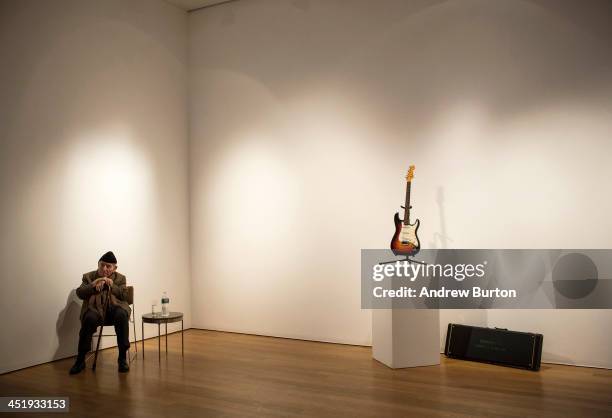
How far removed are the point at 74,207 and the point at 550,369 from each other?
14.8ft

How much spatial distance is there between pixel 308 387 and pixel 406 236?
1.64 meters

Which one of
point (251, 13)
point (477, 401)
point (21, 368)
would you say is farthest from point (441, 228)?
point (21, 368)

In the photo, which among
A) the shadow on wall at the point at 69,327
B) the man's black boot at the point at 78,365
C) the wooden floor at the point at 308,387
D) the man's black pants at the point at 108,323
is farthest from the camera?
the shadow on wall at the point at 69,327

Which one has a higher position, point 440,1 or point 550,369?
point 440,1

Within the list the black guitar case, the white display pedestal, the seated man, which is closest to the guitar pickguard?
the white display pedestal

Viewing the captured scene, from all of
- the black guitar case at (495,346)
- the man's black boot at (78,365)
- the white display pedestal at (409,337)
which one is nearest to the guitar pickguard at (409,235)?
the white display pedestal at (409,337)

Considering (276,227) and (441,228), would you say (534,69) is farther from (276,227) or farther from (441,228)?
(276,227)

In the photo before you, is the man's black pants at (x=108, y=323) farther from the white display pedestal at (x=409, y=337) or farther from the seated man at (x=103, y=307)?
the white display pedestal at (x=409, y=337)

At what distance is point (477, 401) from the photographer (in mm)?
4230

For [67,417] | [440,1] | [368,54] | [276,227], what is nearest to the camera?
[67,417]

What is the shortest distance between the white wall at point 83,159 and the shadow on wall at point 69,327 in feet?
0.04

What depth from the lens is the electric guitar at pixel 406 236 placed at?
544cm

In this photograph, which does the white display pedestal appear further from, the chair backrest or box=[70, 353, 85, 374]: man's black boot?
box=[70, 353, 85, 374]: man's black boot

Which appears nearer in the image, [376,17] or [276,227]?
[376,17]
